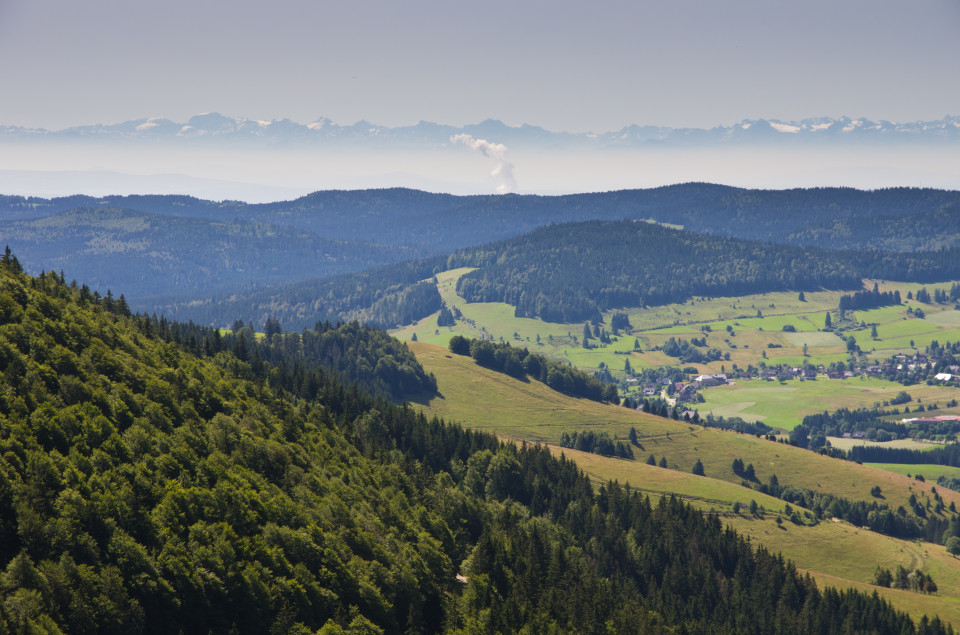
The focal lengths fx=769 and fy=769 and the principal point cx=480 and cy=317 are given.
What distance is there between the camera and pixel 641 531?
6299 inches

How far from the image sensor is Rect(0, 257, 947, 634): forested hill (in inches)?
2741

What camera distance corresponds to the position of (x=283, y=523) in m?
91.2

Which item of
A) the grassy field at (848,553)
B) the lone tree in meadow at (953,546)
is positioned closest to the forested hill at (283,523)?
the grassy field at (848,553)

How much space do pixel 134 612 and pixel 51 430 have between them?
2795 cm

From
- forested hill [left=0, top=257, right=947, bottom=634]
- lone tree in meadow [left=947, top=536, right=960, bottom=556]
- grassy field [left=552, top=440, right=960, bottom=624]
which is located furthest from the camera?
lone tree in meadow [left=947, top=536, right=960, bottom=556]

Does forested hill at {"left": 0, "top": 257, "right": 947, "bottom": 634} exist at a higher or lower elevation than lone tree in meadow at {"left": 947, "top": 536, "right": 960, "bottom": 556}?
higher

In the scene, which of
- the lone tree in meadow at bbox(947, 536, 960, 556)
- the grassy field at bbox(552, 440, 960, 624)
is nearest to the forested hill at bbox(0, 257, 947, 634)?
the grassy field at bbox(552, 440, 960, 624)

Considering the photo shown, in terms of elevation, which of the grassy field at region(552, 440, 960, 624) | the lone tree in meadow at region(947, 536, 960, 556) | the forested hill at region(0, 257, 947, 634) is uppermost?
the forested hill at region(0, 257, 947, 634)

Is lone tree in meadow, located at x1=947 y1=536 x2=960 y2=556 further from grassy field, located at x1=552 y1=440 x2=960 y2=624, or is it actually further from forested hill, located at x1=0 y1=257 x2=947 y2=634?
forested hill, located at x1=0 y1=257 x2=947 y2=634

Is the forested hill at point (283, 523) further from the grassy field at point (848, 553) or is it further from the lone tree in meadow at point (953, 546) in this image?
the lone tree in meadow at point (953, 546)

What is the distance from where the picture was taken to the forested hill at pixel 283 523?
2741 inches

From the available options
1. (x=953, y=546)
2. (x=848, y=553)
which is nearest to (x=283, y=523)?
(x=848, y=553)

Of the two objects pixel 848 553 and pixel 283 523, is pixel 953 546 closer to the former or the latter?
pixel 848 553

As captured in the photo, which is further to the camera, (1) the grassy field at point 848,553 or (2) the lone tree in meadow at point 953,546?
(2) the lone tree in meadow at point 953,546
